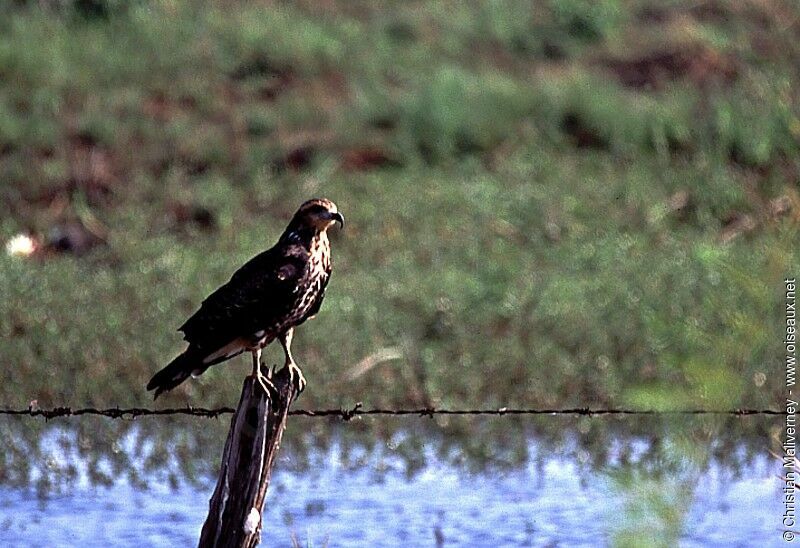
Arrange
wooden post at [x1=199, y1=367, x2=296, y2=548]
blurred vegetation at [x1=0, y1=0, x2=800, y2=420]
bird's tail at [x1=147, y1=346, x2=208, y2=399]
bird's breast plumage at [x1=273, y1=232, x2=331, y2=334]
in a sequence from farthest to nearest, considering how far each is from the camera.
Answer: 1. blurred vegetation at [x1=0, y1=0, x2=800, y2=420]
2. bird's breast plumage at [x1=273, y1=232, x2=331, y2=334]
3. bird's tail at [x1=147, y1=346, x2=208, y2=399]
4. wooden post at [x1=199, y1=367, x2=296, y2=548]

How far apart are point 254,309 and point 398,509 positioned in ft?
7.79

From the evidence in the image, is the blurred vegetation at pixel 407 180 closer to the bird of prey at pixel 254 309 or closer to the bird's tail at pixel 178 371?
the bird of prey at pixel 254 309

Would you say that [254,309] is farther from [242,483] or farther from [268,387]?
[242,483]

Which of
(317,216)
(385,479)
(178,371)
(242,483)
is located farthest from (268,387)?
(385,479)

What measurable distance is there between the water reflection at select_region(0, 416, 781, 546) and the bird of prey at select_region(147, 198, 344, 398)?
1.68 metres

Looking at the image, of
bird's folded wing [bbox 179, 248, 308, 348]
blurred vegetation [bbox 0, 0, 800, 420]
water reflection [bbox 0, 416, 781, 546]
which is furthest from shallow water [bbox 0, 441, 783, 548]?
bird's folded wing [bbox 179, 248, 308, 348]

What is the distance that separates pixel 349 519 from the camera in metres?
7.52

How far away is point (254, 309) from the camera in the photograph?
5512mm

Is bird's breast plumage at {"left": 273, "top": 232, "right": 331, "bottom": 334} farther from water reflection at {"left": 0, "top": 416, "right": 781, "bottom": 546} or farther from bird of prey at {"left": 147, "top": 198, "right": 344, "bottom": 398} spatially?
water reflection at {"left": 0, "top": 416, "right": 781, "bottom": 546}

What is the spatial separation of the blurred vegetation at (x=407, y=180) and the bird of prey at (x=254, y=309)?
1.50 meters

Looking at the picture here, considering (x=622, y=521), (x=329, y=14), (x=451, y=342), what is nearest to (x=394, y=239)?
(x=451, y=342)

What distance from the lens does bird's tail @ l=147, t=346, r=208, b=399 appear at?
5320 millimetres

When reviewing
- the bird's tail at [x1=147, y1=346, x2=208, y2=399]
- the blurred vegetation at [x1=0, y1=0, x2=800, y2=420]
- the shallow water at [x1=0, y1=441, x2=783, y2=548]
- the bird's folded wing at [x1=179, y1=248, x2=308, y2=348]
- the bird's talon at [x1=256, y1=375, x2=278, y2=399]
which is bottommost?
the bird's talon at [x1=256, y1=375, x2=278, y2=399]

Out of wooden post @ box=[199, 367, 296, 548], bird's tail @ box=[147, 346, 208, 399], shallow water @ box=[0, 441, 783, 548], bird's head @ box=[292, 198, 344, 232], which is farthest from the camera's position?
shallow water @ box=[0, 441, 783, 548]
